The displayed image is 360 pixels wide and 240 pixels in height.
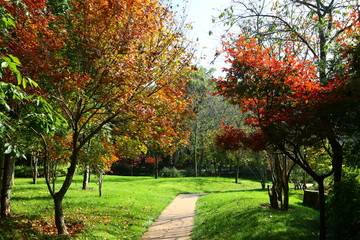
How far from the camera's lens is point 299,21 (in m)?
10.6

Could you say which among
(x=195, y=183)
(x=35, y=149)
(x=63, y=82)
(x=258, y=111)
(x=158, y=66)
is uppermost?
(x=158, y=66)

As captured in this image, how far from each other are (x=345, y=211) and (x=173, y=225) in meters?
6.03

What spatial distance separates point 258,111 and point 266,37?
4.53 metres

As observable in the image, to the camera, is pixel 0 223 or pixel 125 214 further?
pixel 125 214

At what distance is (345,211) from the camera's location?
600cm

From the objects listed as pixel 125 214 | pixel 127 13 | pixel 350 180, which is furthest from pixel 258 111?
pixel 125 214

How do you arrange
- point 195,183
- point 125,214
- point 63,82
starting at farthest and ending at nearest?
point 195,183 < point 125,214 < point 63,82

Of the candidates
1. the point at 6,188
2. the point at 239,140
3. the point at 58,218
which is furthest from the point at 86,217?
the point at 239,140

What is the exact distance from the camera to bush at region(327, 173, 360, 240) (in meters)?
5.70

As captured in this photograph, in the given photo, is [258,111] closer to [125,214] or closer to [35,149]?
[35,149]

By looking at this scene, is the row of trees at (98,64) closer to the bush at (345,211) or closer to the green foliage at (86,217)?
the green foliage at (86,217)

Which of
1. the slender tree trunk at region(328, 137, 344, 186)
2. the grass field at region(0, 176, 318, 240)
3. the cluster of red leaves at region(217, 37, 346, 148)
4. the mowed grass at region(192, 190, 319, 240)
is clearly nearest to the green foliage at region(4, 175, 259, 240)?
the grass field at region(0, 176, 318, 240)

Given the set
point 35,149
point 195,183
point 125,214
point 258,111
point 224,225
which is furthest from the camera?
point 195,183

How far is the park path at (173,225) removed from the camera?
8.64 metres
